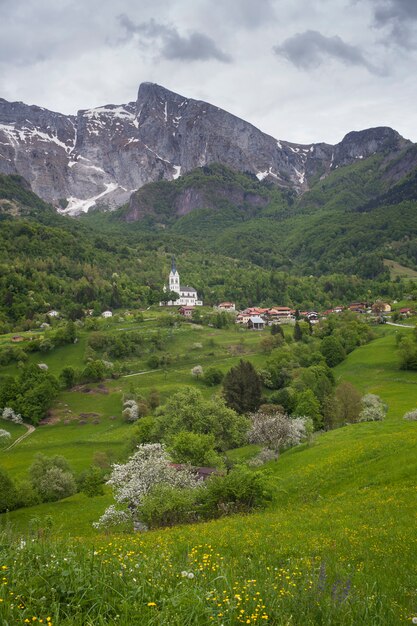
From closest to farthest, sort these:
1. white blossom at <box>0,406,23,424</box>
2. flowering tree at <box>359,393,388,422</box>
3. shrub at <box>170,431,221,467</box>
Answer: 1. shrub at <box>170,431,221,467</box>
2. flowering tree at <box>359,393,388,422</box>
3. white blossom at <box>0,406,23,424</box>

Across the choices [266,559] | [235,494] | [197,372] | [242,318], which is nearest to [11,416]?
[197,372]

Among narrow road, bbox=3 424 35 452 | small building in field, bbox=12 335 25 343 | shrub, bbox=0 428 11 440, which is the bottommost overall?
narrow road, bbox=3 424 35 452

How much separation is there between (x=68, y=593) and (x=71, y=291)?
595 ft

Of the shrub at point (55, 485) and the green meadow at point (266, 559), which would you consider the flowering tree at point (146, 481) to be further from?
the shrub at point (55, 485)

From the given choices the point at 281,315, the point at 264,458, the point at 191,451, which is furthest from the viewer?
the point at 281,315

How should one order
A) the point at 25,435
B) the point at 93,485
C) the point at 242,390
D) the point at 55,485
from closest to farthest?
the point at 93,485, the point at 55,485, the point at 242,390, the point at 25,435

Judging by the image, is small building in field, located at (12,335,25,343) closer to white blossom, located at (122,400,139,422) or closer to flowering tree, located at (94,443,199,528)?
white blossom, located at (122,400,139,422)

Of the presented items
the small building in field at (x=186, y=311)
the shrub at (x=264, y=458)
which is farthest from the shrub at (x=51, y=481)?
the small building in field at (x=186, y=311)

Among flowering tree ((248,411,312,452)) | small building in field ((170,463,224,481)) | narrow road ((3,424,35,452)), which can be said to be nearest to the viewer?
small building in field ((170,463,224,481))

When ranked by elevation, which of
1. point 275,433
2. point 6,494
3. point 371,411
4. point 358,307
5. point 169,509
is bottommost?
point 6,494

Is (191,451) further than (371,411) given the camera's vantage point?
No

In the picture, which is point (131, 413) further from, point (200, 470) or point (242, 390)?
point (200, 470)

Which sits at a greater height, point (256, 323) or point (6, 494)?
point (256, 323)

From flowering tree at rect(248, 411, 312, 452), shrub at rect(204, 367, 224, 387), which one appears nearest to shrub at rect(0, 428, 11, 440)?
shrub at rect(204, 367, 224, 387)
